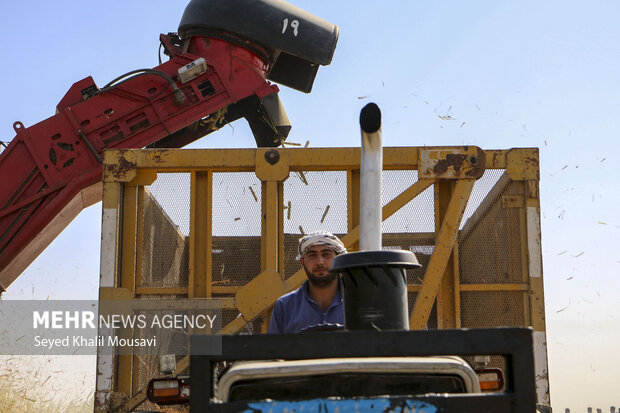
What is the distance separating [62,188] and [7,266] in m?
0.84

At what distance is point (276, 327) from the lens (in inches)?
166

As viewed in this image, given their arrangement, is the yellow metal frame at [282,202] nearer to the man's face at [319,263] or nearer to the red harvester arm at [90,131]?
the man's face at [319,263]

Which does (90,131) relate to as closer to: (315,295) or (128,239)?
(128,239)

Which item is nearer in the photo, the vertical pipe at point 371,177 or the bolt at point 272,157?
the vertical pipe at point 371,177

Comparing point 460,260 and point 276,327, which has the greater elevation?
point 460,260

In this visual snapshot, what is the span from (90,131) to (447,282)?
3.41 metres

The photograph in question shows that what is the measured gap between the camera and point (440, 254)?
17.4 feet

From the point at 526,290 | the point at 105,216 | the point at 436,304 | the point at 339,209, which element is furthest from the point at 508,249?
the point at 105,216

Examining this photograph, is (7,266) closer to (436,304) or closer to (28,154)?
(28,154)

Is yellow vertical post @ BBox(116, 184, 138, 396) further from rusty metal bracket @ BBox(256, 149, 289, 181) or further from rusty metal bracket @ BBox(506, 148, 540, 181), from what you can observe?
rusty metal bracket @ BBox(506, 148, 540, 181)

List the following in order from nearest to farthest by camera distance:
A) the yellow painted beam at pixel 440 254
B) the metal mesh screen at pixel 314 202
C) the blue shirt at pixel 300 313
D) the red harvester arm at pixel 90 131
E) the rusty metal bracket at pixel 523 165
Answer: the blue shirt at pixel 300 313 → the yellow painted beam at pixel 440 254 → the rusty metal bracket at pixel 523 165 → the metal mesh screen at pixel 314 202 → the red harvester arm at pixel 90 131

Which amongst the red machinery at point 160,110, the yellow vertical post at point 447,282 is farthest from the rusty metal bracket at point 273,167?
the red machinery at point 160,110

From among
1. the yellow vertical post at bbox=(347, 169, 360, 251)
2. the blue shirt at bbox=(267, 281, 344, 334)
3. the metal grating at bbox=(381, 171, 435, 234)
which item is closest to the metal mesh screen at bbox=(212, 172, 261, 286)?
the yellow vertical post at bbox=(347, 169, 360, 251)

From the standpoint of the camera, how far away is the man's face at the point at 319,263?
4.25 meters
